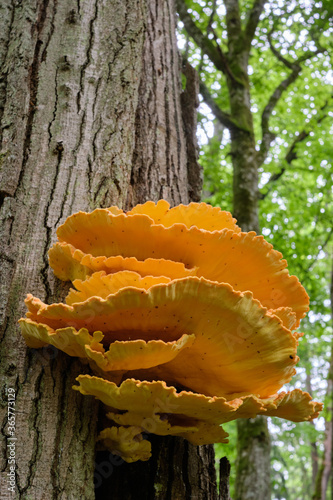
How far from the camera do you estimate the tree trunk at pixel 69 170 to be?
5.67 ft

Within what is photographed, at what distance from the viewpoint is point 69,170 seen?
2330mm

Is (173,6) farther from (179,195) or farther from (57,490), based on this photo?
(57,490)

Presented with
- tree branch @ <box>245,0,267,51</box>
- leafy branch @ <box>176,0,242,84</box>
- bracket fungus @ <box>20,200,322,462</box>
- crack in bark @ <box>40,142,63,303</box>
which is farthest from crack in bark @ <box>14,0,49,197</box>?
tree branch @ <box>245,0,267,51</box>

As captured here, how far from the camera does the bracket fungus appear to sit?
148 cm

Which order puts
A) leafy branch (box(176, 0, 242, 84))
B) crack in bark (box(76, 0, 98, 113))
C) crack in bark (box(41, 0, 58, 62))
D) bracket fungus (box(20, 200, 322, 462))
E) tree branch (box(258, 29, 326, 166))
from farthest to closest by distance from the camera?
tree branch (box(258, 29, 326, 166)) → leafy branch (box(176, 0, 242, 84)) → crack in bark (box(41, 0, 58, 62)) → crack in bark (box(76, 0, 98, 113)) → bracket fungus (box(20, 200, 322, 462))

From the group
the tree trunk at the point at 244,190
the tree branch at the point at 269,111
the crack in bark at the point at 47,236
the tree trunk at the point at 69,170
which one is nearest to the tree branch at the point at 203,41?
→ the tree trunk at the point at 244,190

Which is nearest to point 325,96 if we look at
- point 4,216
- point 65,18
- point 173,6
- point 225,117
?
point 225,117

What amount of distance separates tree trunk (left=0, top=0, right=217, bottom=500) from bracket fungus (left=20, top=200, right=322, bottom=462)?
17cm

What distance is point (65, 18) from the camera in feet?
9.35

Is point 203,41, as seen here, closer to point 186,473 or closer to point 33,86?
point 33,86

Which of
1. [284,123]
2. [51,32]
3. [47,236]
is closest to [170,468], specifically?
[47,236]

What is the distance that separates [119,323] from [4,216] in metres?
0.86

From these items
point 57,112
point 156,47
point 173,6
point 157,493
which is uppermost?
point 173,6

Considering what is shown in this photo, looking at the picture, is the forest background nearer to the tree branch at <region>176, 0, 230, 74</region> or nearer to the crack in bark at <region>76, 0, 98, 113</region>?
the tree branch at <region>176, 0, 230, 74</region>
